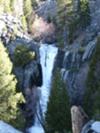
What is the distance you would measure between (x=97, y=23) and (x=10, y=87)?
2015 centimetres

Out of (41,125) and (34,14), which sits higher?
(34,14)

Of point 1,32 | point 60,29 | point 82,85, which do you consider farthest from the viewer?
point 60,29

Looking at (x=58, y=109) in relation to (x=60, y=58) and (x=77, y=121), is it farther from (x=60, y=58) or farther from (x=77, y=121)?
(x=77, y=121)

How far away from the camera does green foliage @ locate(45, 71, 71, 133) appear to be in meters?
33.2

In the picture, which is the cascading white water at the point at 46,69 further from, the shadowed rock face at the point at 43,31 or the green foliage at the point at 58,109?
the green foliage at the point at 58,109

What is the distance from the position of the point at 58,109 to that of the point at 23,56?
14.9 metres

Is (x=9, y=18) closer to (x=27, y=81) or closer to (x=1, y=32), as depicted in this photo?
(x=1, y=32)

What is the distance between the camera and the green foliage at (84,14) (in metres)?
53.8

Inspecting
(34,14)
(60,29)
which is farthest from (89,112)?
(34,14)

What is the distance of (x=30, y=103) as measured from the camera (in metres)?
44.9

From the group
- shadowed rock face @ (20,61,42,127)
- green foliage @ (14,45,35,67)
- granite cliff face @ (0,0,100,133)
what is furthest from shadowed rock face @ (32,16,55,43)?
shadowed rock face @ (20,61,42,127)

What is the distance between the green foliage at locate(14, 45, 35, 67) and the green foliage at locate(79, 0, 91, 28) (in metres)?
8.95

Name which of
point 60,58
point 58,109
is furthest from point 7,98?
point 60,58

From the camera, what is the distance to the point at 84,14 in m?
54.2
